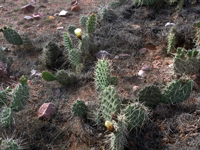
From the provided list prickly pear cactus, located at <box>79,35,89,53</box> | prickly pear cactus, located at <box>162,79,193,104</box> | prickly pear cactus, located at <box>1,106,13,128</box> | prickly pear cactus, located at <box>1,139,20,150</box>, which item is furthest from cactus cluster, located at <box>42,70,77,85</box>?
prickly pear cactus, located at <box>162,79,193,104</box>

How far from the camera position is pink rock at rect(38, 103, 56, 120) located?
2.51m

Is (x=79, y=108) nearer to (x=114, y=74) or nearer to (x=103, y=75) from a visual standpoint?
(x=103, y=75)

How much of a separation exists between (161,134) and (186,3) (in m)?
3.38

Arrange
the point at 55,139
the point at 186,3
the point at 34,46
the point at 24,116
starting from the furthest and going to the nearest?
the point at 186,3
the point at 34,46
the point at 24,116
the point at 55,139

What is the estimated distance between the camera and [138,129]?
2.19m

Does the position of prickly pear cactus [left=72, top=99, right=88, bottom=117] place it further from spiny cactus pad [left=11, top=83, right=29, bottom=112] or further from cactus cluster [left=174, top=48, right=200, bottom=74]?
cactus cluster [left=174, top=48, right=200, bottom=74]

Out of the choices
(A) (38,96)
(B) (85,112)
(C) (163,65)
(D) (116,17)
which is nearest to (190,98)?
(C) (163,65)

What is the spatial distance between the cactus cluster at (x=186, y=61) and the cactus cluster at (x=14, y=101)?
206cm

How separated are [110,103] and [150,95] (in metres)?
0.52

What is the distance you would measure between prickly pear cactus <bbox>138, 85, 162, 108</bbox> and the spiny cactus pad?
143 centimetres

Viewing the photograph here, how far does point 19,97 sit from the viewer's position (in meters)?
2.41

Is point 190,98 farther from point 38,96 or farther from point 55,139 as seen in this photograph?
point 38,96

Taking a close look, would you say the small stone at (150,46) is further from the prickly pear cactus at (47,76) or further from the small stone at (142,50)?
the prickly pear cactus at (47,76)

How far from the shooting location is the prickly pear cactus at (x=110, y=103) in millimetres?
2023
